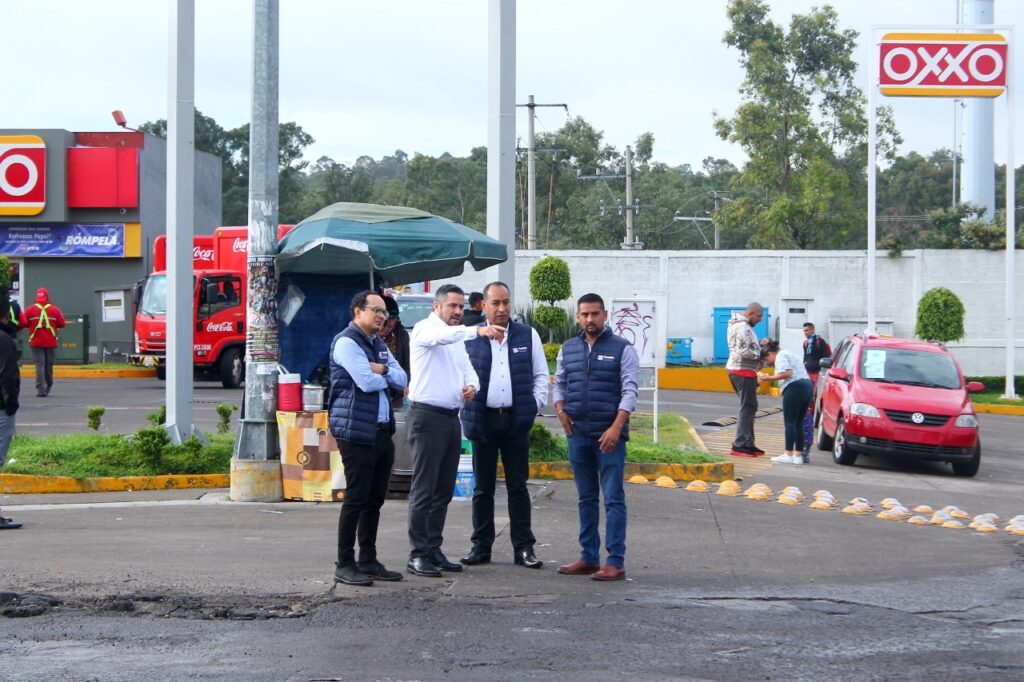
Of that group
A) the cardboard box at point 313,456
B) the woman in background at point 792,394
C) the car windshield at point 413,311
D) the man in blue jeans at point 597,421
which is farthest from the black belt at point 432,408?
the car windshield at point 413,311

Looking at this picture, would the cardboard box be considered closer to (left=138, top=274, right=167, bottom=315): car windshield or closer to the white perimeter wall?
(left=138, top=274, right=167, bottom=315): car windshield

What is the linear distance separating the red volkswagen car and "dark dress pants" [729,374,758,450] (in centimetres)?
125

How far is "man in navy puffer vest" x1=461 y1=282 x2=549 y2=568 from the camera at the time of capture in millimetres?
8422

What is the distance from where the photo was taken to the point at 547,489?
40.4 feet

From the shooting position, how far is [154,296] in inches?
989

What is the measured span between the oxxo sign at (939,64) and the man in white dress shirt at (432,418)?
2202cm

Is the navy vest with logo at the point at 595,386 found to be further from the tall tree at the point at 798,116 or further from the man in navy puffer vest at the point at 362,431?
the tall tree at the point at 798,116

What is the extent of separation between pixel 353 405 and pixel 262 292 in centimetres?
438

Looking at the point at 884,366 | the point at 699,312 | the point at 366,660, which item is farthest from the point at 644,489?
the point at 699,312

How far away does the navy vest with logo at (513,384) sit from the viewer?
8430 millimetres

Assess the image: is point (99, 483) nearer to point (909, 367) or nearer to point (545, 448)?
point (545, 448)

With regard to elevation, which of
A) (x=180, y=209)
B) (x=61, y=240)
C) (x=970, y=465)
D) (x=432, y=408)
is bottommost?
(x=970, y=465)

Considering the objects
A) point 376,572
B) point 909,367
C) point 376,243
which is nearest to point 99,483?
point 376,243

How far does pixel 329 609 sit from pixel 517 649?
137cm
